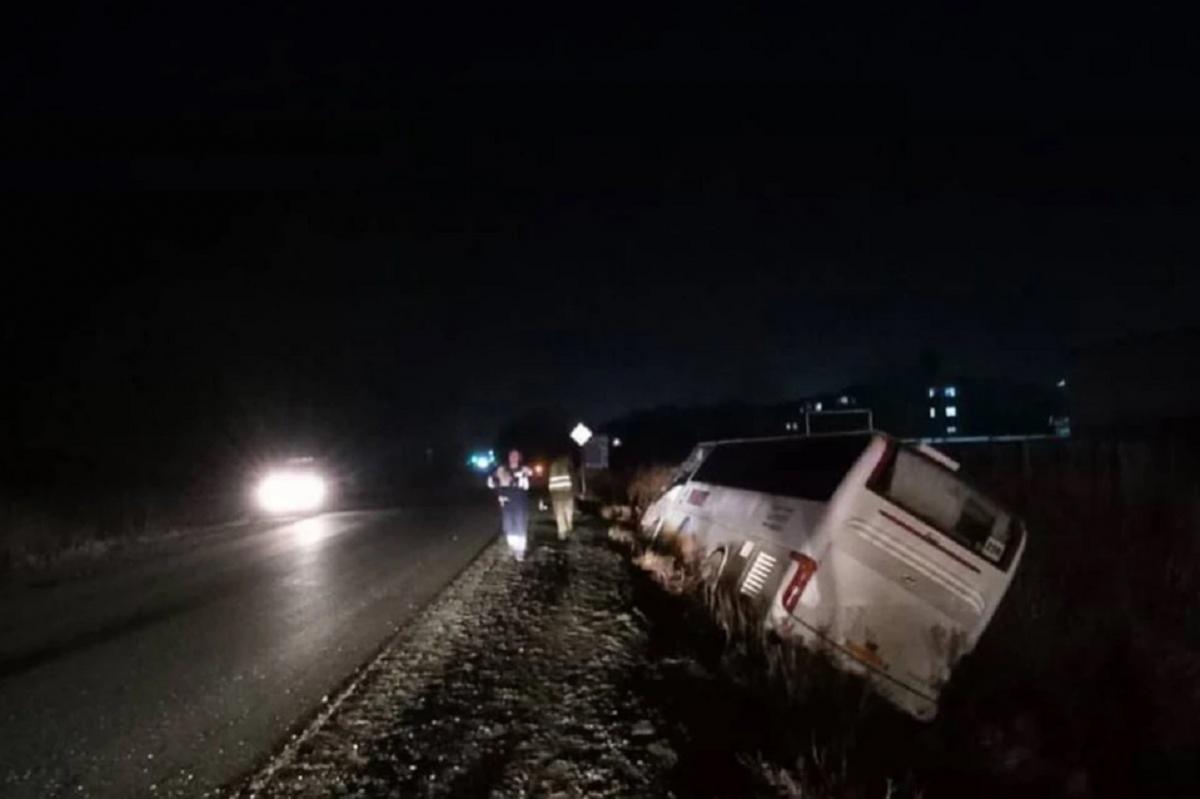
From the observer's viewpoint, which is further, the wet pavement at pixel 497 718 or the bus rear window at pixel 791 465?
the bus rear window at pixel 791 465

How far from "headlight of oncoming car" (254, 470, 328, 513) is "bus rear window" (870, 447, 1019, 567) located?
29.6 meters

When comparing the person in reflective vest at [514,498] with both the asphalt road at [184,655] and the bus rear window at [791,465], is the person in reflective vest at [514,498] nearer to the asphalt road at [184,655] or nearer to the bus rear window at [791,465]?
the asphalt road at [184,655]

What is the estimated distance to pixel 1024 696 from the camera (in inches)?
325

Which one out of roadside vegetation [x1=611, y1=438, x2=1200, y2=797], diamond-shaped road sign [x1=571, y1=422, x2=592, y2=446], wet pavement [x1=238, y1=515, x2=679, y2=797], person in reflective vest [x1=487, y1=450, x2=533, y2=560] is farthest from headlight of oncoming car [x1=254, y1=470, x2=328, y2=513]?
wet pavement [x1=238, y1=515, x2=679, y2=797]

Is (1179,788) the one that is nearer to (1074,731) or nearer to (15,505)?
(1074,731)

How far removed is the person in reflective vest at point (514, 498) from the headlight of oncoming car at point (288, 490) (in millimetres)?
19523

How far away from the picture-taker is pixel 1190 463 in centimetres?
1936

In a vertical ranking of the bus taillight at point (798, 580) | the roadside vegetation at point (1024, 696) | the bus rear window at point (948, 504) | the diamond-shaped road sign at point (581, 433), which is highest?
the diamond-shaped road sign at point (581, 433)

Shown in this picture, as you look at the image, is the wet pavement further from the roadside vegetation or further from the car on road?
the car on road

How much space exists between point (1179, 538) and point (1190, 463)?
288 inches

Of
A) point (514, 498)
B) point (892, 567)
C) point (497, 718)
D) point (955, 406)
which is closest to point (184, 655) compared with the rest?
point (497, 718)

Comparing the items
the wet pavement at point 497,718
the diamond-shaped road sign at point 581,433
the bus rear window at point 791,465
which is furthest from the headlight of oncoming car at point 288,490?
the wet pavement at point 497,718

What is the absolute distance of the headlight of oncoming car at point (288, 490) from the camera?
36781 millimetres

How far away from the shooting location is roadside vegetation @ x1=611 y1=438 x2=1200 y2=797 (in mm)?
6535
